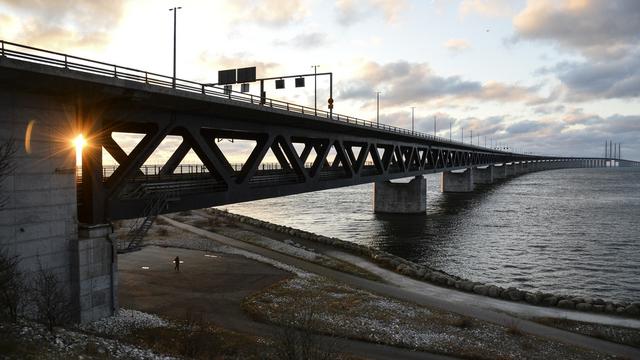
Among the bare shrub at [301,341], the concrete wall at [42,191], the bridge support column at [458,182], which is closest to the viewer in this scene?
the bare shrub at [301,341]

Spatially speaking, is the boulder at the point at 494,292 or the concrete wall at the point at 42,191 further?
the boulder at the point at 494,292

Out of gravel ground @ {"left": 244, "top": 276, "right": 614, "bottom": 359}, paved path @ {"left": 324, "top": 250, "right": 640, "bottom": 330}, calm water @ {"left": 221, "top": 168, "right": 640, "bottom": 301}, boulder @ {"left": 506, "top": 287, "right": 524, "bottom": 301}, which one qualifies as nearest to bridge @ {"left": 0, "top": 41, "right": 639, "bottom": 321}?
gravel ground @ {"left": 244, "top": 276, "right": 614, "bottom": 359}

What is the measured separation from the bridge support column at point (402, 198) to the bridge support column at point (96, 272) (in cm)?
6428

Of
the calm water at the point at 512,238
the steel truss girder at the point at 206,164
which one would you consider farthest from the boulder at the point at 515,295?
the steel truss girder at the point at 206,164

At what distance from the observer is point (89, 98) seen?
20.9 metres

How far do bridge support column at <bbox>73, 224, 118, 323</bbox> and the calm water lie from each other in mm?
29210

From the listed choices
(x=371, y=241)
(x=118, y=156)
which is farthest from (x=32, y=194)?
(x=371, y=241)

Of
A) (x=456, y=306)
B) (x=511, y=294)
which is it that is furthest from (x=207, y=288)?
(x=511, y=294)

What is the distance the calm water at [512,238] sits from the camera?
127ft

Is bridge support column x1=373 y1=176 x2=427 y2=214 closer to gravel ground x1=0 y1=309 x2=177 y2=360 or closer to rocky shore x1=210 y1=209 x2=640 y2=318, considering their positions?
rocky shore x1=210 y1=209 x2=640 y2=318

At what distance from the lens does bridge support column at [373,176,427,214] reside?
8112 centimetres

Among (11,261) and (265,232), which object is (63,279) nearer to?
(11,261)

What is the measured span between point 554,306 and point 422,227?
3676cm

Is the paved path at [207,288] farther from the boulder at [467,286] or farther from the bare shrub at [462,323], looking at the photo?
the boulder at [467,286]
